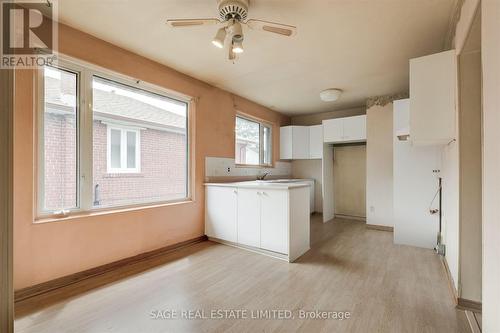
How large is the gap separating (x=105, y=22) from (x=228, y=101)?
85.7 inches

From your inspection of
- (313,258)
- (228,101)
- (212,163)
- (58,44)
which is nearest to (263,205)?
(313,258)

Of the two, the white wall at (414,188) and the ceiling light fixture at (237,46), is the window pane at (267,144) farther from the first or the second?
the ceiling light fixture at (237,46)

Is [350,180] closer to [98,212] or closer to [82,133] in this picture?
[98,212]

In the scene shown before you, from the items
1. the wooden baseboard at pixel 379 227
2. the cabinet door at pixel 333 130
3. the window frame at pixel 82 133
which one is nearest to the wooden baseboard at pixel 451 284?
the wooden baseboard at pixel 379 227

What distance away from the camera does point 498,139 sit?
1035 mm

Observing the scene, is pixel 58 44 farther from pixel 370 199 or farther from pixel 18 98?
pixel 370 199

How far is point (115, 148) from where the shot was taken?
2.64 meters

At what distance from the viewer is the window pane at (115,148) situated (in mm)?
2613

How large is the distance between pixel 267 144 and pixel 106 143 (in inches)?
136

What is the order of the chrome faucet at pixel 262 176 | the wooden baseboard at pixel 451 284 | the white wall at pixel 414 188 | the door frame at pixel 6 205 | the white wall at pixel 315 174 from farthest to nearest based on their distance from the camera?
the white wall at pixel 315 174 → the chrome faucet at pixel 262 176 → the white wall at pixel 414 188 → the wooden baseboard at pixel 451 284 → the door frame at pixel 6 205

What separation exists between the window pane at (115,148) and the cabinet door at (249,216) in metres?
1.52

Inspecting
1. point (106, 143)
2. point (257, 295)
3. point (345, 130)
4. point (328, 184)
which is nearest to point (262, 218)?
point (257, 295)

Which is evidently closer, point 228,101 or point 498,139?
point 498,139

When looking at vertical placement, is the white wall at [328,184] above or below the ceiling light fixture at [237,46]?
below
